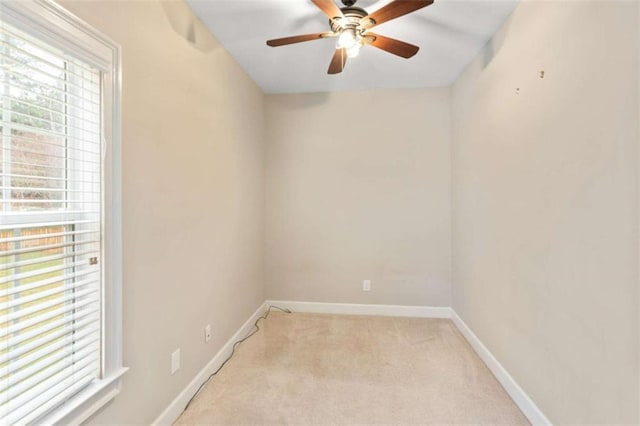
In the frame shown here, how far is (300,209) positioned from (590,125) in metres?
2.59

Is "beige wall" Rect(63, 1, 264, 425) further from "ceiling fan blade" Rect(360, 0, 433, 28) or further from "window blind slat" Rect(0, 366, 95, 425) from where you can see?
"ceiling fan blade" Rect(360, 0, 433, 28)

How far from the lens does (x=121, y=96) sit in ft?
4.41

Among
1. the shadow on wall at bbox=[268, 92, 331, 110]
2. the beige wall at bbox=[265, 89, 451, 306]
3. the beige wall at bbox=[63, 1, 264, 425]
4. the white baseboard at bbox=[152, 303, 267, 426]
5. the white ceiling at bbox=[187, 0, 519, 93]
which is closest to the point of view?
the beige wall at bbox=[63, 1, 264, 425]

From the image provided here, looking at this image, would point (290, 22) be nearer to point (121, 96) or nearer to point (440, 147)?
point (121, 96)

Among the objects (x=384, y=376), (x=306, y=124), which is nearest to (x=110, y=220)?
(x=384, y=376)

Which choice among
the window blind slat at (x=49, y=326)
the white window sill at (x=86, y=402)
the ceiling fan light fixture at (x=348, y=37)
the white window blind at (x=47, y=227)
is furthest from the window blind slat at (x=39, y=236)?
the ceiling fan light fixture at (x=348, y=37)

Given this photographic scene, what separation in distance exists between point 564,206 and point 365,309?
2298 millimetres

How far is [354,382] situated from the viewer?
2105 millimetres

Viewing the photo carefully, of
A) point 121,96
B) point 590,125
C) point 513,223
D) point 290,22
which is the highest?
point 290,22

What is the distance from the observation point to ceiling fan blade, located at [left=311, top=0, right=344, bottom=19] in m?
1.54

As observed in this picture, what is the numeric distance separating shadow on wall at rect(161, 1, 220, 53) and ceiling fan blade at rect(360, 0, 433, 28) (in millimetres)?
1068

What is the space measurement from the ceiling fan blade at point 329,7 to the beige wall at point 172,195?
0.85 metres

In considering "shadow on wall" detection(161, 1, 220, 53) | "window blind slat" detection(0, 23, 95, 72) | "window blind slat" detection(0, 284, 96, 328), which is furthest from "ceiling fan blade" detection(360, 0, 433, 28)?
A: "window blind slat" detection(0, 284, 96, 328)

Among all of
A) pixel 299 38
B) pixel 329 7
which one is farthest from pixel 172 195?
pixel 329 7
